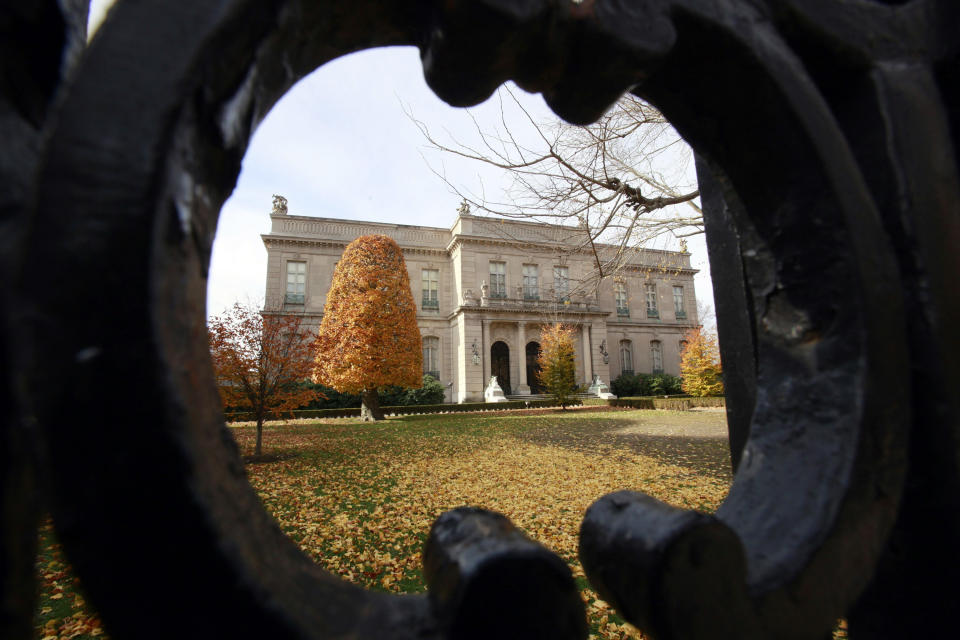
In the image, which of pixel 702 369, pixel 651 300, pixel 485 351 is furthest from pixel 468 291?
pixel 651 300

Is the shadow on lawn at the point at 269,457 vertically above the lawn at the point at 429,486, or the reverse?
the shadow on lawn at the point at 269,457

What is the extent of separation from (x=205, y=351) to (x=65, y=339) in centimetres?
10

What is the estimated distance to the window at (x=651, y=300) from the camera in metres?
32.9

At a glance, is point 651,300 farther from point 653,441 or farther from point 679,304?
point 653,441

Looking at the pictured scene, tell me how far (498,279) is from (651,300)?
1251 centimetres

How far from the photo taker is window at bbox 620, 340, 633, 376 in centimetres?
3147

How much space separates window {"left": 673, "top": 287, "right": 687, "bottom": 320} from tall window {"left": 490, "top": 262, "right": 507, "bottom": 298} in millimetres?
14093

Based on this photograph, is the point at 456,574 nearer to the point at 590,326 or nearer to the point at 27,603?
the point at 27,603

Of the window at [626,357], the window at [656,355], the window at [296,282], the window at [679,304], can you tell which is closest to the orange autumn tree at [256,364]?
the window at [296,282]

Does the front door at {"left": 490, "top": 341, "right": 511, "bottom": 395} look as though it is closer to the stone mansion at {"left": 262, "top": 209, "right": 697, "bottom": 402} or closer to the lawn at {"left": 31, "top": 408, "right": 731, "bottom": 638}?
the stone mansion at {"left": 262, "top": 209, "right": 697, "bottom": 402}

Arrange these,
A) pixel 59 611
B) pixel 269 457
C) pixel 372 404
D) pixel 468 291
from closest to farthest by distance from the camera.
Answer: pixel 59 611
pixel 269 457
pixel 372 404
pixel 468 291

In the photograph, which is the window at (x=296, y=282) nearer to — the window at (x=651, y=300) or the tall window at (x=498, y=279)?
the tall window at (x=498, y=279)

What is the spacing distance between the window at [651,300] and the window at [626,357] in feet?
9.69

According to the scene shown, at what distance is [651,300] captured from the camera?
3319 cm
